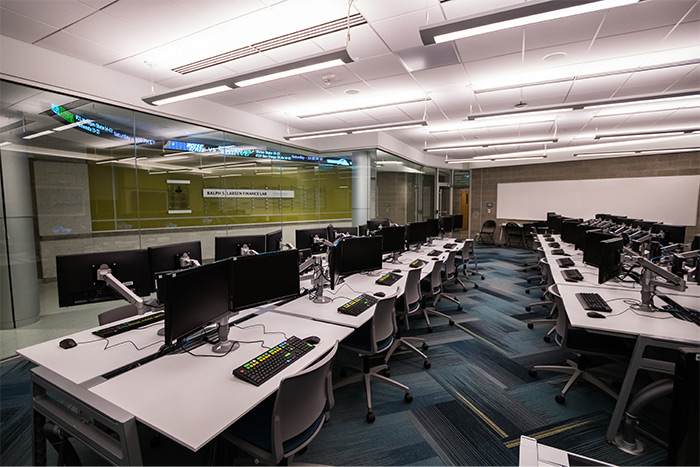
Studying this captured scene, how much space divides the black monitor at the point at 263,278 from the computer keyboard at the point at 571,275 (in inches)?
126

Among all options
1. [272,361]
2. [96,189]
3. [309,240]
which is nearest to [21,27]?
[96,189]

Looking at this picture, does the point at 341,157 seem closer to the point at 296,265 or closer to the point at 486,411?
the point at 296,265

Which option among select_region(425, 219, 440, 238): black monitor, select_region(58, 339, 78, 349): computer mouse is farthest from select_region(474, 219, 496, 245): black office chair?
select_region(58, 339, 78, 349): computer mouse

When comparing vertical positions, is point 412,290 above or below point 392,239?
below

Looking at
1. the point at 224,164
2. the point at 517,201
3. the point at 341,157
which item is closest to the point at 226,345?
the point at 224,164

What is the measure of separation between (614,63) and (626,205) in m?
7.40

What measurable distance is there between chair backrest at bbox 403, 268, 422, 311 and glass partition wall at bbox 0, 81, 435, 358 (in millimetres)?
2967

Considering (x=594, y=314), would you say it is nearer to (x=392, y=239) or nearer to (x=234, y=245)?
(x=392, y=239)

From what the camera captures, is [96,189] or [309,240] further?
[96,189]

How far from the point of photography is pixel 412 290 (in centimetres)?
344

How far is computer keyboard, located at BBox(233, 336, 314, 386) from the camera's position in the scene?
5.34 feet

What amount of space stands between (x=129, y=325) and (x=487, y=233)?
1167 centimetres

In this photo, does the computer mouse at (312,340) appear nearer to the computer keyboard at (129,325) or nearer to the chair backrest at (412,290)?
the computer keyboard at (129,325)

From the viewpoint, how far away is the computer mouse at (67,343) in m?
1.96
